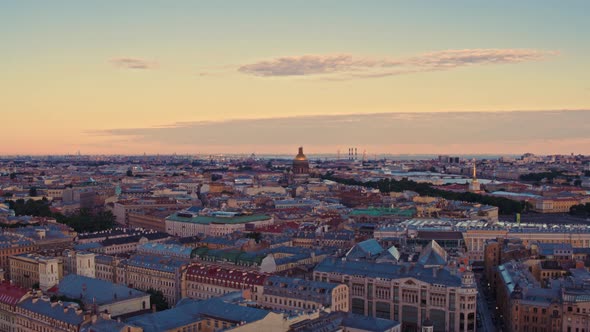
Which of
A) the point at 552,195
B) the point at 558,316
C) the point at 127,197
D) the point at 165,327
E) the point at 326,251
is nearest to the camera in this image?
the point at 165,327

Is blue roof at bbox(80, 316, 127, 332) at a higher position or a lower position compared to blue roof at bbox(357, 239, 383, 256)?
lower

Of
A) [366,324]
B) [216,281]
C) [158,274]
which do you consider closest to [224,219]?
[158,274]

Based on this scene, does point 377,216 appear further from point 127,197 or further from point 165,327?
point 165,327

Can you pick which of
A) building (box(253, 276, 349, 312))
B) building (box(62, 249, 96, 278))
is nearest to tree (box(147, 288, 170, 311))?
building (box(253, 276, 349, 312))

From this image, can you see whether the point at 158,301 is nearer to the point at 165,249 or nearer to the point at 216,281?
the point at 216,281

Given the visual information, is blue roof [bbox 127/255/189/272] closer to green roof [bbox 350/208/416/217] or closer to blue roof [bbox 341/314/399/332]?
blue roof [bbox 341/314/399/332]

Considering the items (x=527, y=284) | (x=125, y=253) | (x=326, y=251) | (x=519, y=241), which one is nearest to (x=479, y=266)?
(x=519, y=241)

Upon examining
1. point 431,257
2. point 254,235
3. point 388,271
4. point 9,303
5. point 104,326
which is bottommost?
point 254,235
